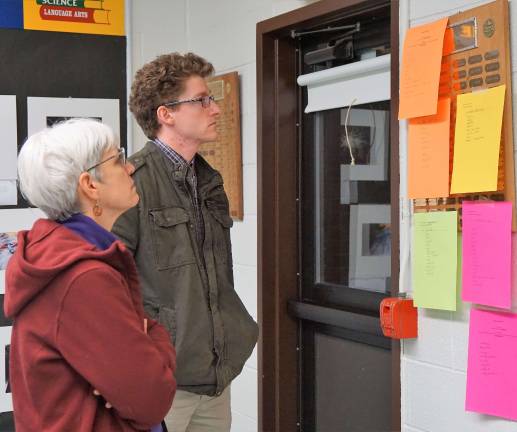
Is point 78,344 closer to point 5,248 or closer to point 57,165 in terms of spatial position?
point 57,165

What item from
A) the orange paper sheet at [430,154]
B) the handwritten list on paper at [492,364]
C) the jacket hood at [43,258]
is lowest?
the handwritten list on paper at [492,364]

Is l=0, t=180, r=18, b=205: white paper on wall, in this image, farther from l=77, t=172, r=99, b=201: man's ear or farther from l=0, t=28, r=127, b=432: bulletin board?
l=77, t=172, r=99, b=201: man's ear

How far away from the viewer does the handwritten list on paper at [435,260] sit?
2.02 meters

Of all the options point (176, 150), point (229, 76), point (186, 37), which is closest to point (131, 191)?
point (176, 150)

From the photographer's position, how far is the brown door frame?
2.94 metres

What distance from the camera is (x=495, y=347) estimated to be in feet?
6.23

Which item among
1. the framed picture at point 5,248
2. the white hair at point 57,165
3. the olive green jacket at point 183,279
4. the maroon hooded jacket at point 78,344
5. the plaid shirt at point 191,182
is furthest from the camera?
the framed picture at point 5,248

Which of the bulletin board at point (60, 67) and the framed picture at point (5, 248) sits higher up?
the bulletin board at point (60, 67)

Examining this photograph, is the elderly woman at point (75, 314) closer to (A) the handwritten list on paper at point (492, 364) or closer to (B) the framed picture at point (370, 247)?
(A) the handwritten list on paper at point (492, 364)

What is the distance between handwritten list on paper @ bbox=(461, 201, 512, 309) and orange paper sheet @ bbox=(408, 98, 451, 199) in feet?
0.40

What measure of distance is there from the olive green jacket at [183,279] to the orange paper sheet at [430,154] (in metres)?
→ 0.59

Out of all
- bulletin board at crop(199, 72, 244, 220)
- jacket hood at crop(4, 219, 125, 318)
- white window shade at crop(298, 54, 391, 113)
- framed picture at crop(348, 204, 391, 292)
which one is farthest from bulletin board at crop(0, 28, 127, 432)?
jacket hood at crop(4, 219, 125, 318)

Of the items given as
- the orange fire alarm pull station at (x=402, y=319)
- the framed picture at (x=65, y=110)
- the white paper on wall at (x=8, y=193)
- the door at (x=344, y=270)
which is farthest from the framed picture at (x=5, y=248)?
the orange fire alarm pull station at (x=402, y=319)

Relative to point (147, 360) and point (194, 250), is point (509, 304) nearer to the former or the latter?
point (194, 250)
